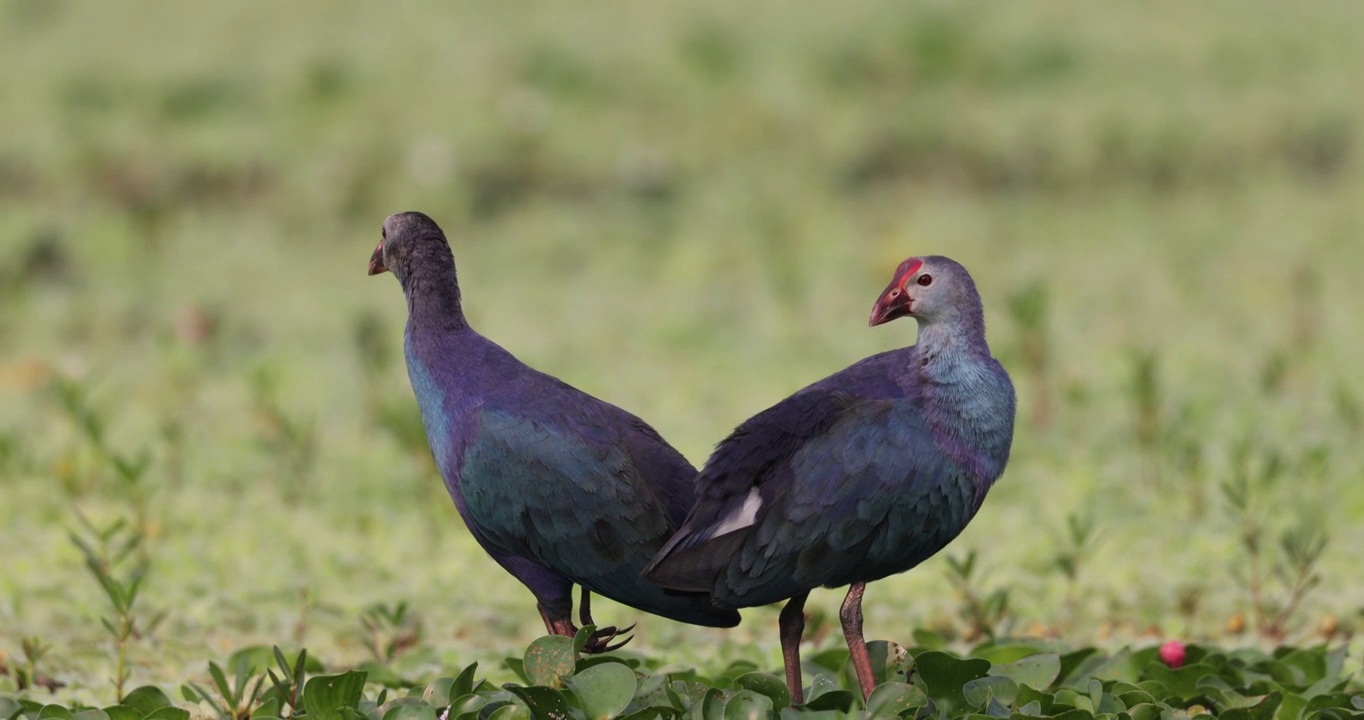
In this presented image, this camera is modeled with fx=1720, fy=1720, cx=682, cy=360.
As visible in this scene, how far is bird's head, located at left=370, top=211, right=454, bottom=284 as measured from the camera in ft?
12.1

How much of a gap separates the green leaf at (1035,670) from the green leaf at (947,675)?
0.74ft

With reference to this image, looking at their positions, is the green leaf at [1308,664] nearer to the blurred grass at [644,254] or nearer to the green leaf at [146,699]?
the blurred grass at [644,254]

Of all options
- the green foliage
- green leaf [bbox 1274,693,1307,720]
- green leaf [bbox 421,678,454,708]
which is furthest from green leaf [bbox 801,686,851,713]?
green leaf [bbox 1274,693,1307,720]

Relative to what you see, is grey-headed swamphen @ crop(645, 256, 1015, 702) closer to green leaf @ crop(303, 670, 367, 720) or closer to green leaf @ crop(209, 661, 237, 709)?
green leaf @ crop(303, 670, 367, 720)

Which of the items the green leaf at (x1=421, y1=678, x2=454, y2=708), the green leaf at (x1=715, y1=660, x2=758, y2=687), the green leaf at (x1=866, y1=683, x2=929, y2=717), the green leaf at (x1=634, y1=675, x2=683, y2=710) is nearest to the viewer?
the green leaf at (x1=866, y1=683, x2=929, y2=717)

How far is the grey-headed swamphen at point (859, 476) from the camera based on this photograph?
327cm

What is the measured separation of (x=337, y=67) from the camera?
1032 cm

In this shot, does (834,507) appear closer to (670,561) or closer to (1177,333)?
(670,561)

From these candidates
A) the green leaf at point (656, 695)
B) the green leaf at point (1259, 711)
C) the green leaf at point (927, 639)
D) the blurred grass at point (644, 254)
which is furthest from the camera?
the blurred grass at point (644, 254)

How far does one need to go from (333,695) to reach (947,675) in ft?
4.12

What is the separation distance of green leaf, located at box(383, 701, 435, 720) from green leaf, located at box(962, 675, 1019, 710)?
1099 millimetres

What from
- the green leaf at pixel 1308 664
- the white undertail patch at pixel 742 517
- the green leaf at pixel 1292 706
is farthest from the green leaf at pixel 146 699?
the green leaf at pixel 1308 664

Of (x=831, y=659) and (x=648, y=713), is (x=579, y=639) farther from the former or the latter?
(x=831, y=659)

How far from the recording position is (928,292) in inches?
133
